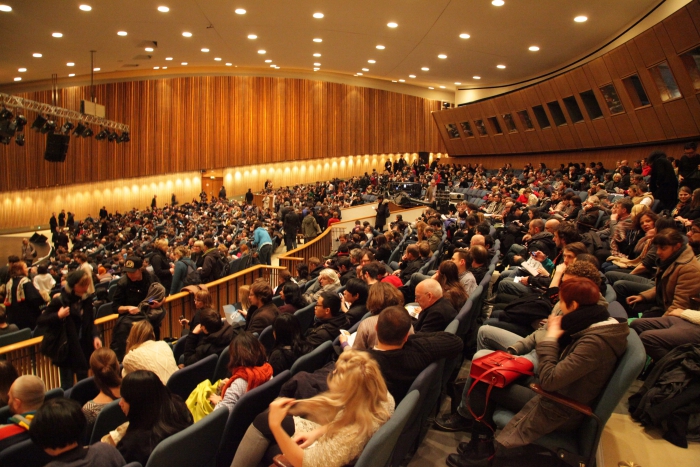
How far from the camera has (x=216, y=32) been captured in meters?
13.4

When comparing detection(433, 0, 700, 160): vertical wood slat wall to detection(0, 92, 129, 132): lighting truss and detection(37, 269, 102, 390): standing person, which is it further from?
detection(0, 92, 129, 132): lighting truss

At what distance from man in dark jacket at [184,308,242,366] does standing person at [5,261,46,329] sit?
376cm

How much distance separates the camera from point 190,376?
308 centimetres

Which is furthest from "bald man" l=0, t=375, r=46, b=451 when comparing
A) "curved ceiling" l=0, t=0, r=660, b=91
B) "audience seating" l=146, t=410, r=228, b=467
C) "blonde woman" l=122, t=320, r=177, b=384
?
"curved ceiling" l=0, t=0, r=660, b=91

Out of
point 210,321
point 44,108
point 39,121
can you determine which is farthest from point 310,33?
point 210,321

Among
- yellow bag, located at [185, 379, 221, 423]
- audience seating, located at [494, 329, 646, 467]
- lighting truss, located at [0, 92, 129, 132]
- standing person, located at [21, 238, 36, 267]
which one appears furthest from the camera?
standing person, located at [21, 238, 36, 267]

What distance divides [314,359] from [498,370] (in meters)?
→ 1.00

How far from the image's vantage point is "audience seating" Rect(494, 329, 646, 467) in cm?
218

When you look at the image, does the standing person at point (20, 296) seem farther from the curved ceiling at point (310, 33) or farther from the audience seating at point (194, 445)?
the curved ceiling at point (310, 33)

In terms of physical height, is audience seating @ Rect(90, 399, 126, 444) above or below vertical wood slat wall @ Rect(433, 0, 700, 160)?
below

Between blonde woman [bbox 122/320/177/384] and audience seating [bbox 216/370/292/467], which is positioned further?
blonde woman [bbox 122/320/177/384]

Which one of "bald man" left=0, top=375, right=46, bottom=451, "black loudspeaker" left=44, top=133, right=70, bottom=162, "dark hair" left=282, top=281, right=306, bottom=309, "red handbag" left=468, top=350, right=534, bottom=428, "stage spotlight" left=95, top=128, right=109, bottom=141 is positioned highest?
"stage spotlight" left=95, top=128, right=109, bottom=141

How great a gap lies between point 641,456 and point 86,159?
69.8 feet

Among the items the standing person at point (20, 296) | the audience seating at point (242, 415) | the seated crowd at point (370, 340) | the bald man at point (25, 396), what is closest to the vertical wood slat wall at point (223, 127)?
the standing person at point (20, 296)
